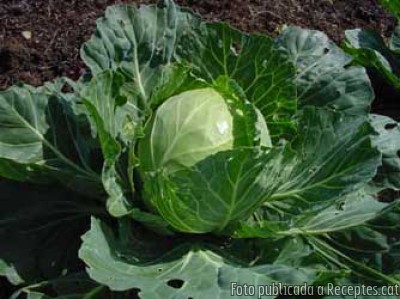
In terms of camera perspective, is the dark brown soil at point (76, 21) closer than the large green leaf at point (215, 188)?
No

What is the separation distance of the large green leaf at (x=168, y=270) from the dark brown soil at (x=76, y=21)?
1.11m

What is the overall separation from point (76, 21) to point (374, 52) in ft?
3.95

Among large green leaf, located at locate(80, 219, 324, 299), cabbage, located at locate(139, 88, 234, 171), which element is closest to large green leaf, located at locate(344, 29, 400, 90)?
cabbage, located at locate(139, 88, 234, 171)

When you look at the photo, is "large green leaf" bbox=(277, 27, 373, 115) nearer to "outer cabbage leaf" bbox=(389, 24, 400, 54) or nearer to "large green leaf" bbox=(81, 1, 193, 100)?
"large green leaf" bbox=(81, 1, 193, 100)

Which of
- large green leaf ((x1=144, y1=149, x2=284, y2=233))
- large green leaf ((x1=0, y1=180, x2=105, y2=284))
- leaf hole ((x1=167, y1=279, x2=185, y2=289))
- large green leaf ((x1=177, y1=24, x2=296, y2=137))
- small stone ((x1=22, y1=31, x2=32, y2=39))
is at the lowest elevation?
leaf hole ((x1=167, y1=279, x2=185, y2=289))

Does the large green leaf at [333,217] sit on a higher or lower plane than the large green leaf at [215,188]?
lower

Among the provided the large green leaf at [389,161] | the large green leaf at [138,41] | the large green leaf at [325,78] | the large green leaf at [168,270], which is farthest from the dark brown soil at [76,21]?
the large green leaf at [168,270]

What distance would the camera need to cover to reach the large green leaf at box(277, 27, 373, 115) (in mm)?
2400

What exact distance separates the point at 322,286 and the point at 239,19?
153 cm

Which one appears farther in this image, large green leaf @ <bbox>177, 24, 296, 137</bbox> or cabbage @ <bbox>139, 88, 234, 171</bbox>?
large green leaf @ <bbox>177, 24, 296, 137</bbox>

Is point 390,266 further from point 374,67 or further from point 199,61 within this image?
point 374,67

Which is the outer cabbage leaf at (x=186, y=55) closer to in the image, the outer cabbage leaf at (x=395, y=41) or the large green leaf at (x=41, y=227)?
the large green leaf at (x=41, y=227)

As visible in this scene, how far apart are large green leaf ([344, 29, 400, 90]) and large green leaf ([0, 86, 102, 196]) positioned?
1.32 meters

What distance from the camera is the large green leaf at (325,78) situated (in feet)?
7.88
